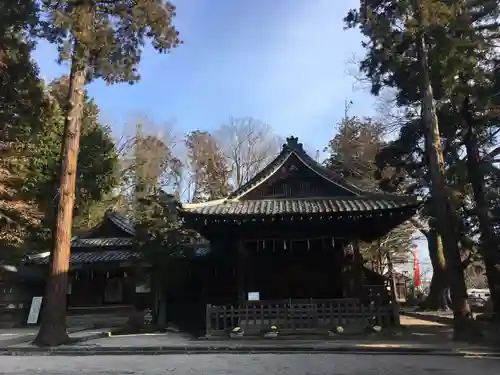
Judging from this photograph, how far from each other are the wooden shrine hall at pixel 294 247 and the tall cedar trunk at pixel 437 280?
8.99m

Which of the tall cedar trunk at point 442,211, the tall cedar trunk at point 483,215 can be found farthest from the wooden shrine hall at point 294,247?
the tall cedar trunk at point 483,215

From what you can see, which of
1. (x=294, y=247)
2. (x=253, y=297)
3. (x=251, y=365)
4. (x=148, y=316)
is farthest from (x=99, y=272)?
(x=251, y=365)

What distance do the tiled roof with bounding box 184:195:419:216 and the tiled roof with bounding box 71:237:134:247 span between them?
10170 millimetres

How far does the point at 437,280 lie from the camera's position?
27.4 m

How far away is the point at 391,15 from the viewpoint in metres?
14.8

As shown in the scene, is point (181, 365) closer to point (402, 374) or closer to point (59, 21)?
point (402, 374)

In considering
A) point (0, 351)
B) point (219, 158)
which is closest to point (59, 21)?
point (0, 351)

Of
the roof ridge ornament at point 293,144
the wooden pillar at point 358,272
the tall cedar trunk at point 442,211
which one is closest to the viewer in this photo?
the tall cedar trunk at point 442,211

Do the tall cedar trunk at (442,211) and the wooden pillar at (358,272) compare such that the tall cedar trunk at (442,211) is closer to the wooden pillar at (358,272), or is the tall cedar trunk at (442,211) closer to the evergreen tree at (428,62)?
the evergreen tree at (428,62)

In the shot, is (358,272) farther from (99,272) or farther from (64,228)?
(99,272)

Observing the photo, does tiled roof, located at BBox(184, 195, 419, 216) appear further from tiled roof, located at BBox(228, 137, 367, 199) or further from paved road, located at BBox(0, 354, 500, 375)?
paved road, located at BBox(0, 354, 500, 375)

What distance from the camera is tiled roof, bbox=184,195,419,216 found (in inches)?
603

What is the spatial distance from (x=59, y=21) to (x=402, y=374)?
1375 cm

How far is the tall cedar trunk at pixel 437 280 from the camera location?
2627 centimetres
